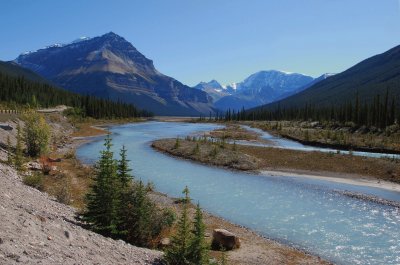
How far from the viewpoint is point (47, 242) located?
42.0ft

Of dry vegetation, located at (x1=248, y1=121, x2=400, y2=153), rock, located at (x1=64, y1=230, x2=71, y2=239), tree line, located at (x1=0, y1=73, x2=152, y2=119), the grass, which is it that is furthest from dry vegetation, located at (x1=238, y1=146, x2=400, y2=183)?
tree line, located at (x1=0, y1=73, x2=152, y2=119)

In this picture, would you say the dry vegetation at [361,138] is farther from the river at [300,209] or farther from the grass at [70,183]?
the grass at [70,183]

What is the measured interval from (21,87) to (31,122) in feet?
405

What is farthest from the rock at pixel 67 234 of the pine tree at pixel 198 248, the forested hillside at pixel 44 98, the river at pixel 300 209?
the forested hillside at pixel 44 98

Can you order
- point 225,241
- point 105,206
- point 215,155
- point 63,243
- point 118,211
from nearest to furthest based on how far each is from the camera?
point 63,243, point 105,206, point 118,211, point 225,241, point 215,155

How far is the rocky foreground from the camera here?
11328 millimetres

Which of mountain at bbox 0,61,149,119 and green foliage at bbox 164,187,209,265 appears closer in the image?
green foliage at bbox 164,187,209,265

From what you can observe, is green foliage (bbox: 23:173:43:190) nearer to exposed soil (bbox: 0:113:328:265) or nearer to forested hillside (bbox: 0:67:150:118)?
exposed soil (bbox: 0:113:328:265)

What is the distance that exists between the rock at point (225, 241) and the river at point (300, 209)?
4009mm

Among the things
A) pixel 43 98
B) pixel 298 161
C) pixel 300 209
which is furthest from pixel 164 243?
pixel 43 98

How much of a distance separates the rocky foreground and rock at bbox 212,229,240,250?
4.83 m

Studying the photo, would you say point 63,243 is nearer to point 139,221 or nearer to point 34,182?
point 139,221

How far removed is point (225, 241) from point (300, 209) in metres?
11.3

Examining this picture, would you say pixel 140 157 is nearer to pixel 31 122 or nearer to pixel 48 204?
pixel 31 122
